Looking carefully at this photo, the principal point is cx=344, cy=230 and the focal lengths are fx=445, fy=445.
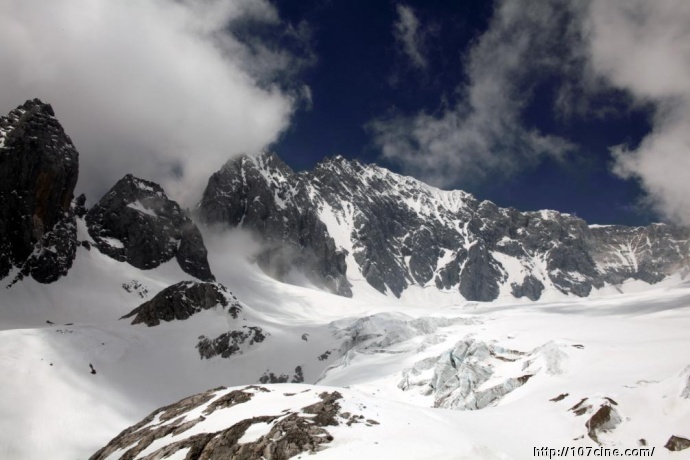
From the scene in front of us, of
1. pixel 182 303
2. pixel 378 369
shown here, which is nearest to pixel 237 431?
pixel 378 369

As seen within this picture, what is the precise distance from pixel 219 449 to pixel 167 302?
74.5 meters

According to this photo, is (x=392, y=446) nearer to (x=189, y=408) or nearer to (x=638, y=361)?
(x=189, y=408)

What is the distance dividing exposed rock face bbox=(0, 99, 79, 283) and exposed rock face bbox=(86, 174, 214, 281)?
56.4ft

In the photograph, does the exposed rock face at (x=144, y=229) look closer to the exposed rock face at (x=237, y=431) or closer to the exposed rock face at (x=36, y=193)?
the exposed rock face at (x=36, y=193)

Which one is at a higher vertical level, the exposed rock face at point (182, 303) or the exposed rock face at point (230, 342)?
the exposed rock face at point (182, 303)

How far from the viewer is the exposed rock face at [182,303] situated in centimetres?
8612

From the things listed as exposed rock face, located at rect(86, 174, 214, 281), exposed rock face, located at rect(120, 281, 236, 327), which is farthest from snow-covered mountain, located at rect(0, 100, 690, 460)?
exposed rock face, located at rect(86, 174, 214, 281)

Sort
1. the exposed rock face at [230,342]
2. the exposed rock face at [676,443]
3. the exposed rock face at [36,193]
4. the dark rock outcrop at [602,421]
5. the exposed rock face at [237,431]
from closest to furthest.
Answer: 1. the exposed rock face at [676,443]
2. the exposed rock face at [237,431]
3. the dark rock outcrop at [602,421]
4. the exposed rock face at [230,342]
5. the exposed rock face at [36,193]

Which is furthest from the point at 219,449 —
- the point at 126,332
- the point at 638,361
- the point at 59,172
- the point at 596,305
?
the point at 59,172

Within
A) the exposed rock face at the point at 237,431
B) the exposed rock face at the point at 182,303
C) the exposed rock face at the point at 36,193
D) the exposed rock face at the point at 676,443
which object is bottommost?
the exposed rock face at the point at 237,431

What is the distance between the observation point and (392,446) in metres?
18.0

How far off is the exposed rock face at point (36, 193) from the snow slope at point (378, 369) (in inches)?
254

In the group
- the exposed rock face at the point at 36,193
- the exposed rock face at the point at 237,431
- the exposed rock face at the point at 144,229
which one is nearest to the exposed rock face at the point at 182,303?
the exposed rock face at the point at 36,193

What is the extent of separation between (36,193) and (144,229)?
121 ft
